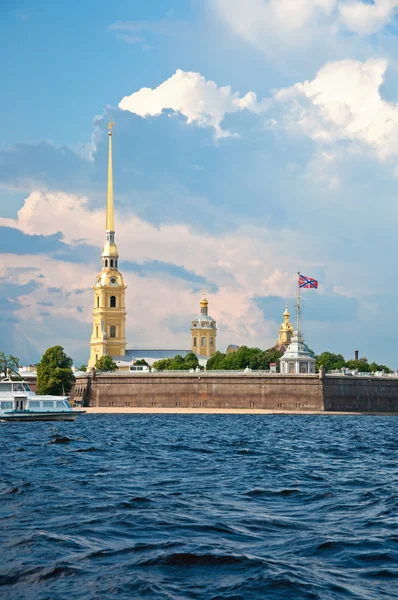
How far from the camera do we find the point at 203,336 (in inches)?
7500

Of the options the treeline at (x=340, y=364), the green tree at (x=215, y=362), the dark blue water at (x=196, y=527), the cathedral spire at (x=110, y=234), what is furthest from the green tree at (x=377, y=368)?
the dark blue water at (x=196, y=527)

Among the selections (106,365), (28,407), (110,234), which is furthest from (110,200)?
(28,407)

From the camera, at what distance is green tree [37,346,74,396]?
120250 millimetres

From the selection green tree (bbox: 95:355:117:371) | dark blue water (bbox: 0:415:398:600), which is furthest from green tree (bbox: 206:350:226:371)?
dark blue water (bbox: 0:415:398:600)

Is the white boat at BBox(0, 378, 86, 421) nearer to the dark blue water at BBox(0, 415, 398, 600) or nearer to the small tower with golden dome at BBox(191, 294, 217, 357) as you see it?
the dark blue water at BBox(0, 415, 398, 600)

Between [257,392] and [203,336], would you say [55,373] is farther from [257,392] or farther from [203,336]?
[203,336]

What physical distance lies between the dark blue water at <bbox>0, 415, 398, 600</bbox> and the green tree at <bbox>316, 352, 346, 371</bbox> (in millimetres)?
112059

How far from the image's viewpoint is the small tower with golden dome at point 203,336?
190m

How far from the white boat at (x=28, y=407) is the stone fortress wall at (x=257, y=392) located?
39176 mm

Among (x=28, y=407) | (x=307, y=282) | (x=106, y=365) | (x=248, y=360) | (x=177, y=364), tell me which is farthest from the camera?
(x=106, y=365)

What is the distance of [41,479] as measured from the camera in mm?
28141

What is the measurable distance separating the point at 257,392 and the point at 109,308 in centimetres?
6206

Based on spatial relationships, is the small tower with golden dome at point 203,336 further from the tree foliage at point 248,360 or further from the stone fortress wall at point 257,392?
the stone fortress wall at point 257,392

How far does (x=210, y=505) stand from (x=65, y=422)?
5130 centimetres
